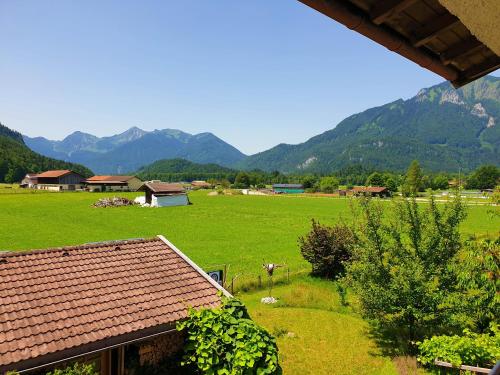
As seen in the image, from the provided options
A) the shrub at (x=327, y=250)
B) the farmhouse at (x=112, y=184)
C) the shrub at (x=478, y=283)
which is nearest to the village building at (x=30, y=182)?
the farmhouse at (x=112, y=184)

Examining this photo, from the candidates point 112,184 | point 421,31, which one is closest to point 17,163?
point 112,184

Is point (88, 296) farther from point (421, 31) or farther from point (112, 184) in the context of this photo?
point (112, 184)

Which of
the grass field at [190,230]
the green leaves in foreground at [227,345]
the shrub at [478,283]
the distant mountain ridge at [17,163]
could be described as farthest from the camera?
the distant mountain ridge at [17,163]

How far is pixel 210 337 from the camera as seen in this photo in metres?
9.09

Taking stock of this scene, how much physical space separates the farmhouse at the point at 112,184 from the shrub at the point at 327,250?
10458cm

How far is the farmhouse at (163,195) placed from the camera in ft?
219

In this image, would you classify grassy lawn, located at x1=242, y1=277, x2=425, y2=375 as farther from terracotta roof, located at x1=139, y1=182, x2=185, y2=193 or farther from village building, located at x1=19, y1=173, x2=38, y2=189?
village building, located at x1=19, y1=173, x2=38, y2=189

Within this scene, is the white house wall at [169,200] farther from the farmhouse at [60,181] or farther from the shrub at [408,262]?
the farmhouse at [60,181]

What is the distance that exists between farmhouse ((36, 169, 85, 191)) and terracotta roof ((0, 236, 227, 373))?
378 feet

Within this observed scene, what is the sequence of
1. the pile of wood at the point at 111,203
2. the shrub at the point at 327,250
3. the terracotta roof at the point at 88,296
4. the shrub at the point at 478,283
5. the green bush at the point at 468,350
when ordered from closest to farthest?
1. the terracotta roof at the point at 88,296
2. the green bush at the point at 468,350
3. the shrub at the point at 478,283
4. the shrub at the point at 327,250
5. the pile of wood at the point at 111,203

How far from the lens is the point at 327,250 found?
22.0 meters

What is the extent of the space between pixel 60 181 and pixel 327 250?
393 ft

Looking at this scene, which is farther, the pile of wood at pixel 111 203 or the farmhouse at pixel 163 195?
the farmhouse at pixel 163 195

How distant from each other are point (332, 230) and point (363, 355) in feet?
34.9
